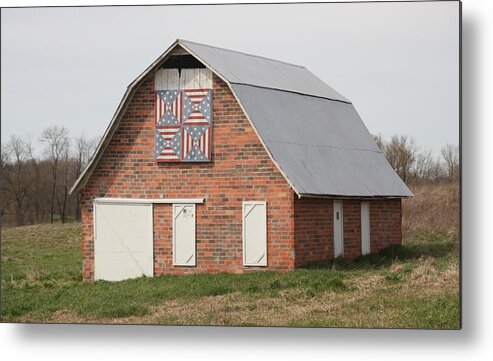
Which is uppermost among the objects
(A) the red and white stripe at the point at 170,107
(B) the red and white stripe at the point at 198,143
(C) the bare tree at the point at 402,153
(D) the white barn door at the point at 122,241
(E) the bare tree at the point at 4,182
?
(A) the red and white stripe at the point at 170,107

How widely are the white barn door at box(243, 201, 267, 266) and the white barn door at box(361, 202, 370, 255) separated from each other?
2.19 meters

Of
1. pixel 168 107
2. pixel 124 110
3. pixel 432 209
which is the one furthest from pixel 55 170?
pixel 432 209

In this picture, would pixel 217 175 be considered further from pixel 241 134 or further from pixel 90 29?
pixel 90 29

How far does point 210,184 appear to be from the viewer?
64.5ft

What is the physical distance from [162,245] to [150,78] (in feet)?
8.06

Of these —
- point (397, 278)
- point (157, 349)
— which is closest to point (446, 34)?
point (397, 278)

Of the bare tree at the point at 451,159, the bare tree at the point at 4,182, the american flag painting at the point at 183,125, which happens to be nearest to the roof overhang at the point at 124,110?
the american flag painting at the point at 183,125

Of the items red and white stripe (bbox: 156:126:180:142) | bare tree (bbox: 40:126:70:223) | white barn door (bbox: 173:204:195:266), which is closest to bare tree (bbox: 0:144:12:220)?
bare tree (bbox: 40:126:70:223)

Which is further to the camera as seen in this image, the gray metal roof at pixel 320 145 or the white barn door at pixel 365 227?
the white barn door at pixel 365 227

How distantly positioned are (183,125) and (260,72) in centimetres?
134

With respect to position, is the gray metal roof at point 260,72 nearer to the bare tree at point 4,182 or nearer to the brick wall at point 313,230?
the brick wall at point 313,230

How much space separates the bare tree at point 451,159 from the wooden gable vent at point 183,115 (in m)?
4.41

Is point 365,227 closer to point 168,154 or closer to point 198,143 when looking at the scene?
point 198,143

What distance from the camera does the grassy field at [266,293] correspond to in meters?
16.1
